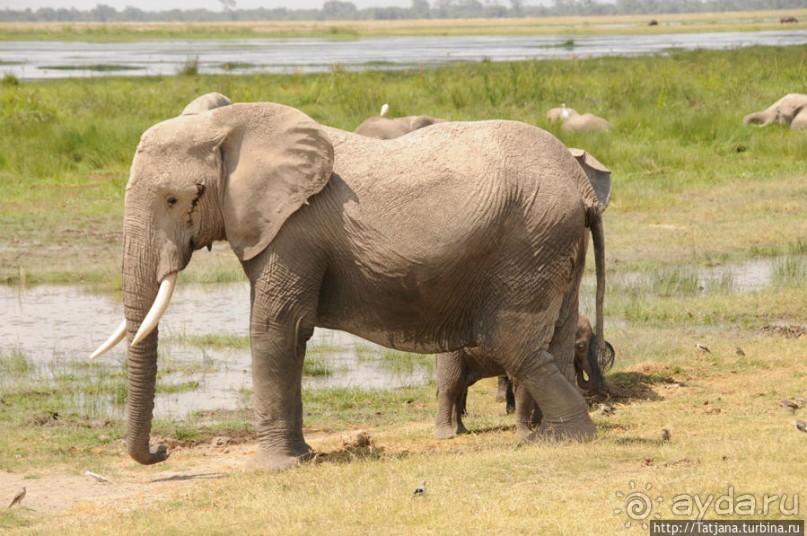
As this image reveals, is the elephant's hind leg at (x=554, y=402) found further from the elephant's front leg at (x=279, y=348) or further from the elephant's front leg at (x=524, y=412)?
the elephant's front leg at (x=279, y=348)

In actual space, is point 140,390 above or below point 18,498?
above

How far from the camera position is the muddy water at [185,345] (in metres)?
10.1

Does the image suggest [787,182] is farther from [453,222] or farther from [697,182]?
[453,222]

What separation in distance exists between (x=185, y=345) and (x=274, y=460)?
418 cm

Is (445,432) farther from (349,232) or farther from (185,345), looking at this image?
(185,345)

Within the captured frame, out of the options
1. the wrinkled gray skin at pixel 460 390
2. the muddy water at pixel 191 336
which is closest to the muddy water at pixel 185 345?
the muddy water at pixel 191 336

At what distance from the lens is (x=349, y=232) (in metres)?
6.95

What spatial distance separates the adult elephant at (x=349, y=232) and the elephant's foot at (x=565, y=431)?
12 mm

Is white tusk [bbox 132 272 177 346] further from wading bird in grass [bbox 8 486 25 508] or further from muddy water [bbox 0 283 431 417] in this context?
muddy water [bbox 0 283 431 417]

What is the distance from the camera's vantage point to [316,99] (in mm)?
27953

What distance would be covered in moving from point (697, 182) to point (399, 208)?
12386mm

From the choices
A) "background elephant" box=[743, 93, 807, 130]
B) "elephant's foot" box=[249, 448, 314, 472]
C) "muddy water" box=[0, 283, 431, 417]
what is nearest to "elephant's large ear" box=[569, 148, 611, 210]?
"elephant's foot" box=[249, 448, 314, 472]

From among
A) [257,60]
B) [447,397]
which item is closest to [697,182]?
[447,397]

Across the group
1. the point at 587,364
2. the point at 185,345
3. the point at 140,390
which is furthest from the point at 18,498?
the point at 185,345
